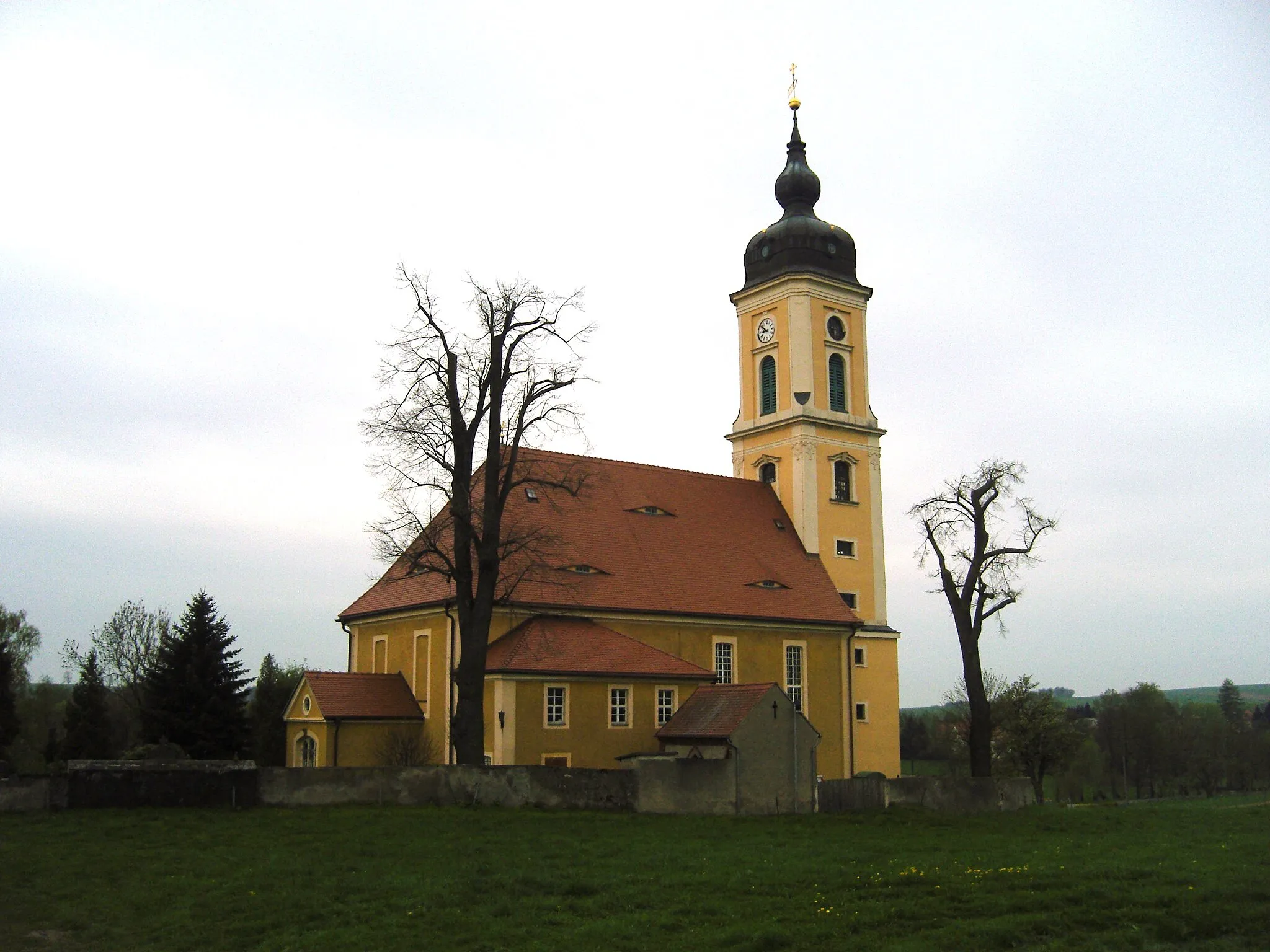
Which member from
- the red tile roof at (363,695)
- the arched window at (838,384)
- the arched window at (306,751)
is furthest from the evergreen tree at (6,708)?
the arched window at (838,384)

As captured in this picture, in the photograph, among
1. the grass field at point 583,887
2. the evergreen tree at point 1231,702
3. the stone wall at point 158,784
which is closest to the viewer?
the grass field at point 583,887

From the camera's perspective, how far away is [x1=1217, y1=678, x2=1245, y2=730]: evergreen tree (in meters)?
116

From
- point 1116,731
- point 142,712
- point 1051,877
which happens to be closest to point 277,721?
point 142,712

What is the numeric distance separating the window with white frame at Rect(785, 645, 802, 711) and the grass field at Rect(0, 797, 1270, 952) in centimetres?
1686

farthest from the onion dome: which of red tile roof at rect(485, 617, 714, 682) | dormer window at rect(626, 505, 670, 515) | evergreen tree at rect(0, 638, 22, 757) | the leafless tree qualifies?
evergreen tree at rect(0, 638, 22, 757)

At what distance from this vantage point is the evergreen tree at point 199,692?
41.5m

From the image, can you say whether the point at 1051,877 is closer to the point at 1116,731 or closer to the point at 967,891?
the point at 967,891

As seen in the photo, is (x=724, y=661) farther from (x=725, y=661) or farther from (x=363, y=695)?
(x=363, y=695)

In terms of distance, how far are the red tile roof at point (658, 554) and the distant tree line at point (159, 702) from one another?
294 inches

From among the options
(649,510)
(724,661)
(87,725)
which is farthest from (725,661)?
Answer: (87,725)

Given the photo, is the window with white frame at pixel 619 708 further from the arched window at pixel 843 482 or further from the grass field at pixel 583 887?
the arched window at pixel 843 482

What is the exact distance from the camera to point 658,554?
3819 centimetres

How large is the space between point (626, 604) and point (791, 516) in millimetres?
10692

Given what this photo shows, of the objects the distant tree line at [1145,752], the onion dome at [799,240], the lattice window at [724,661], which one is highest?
the onion dome at [799,240]
